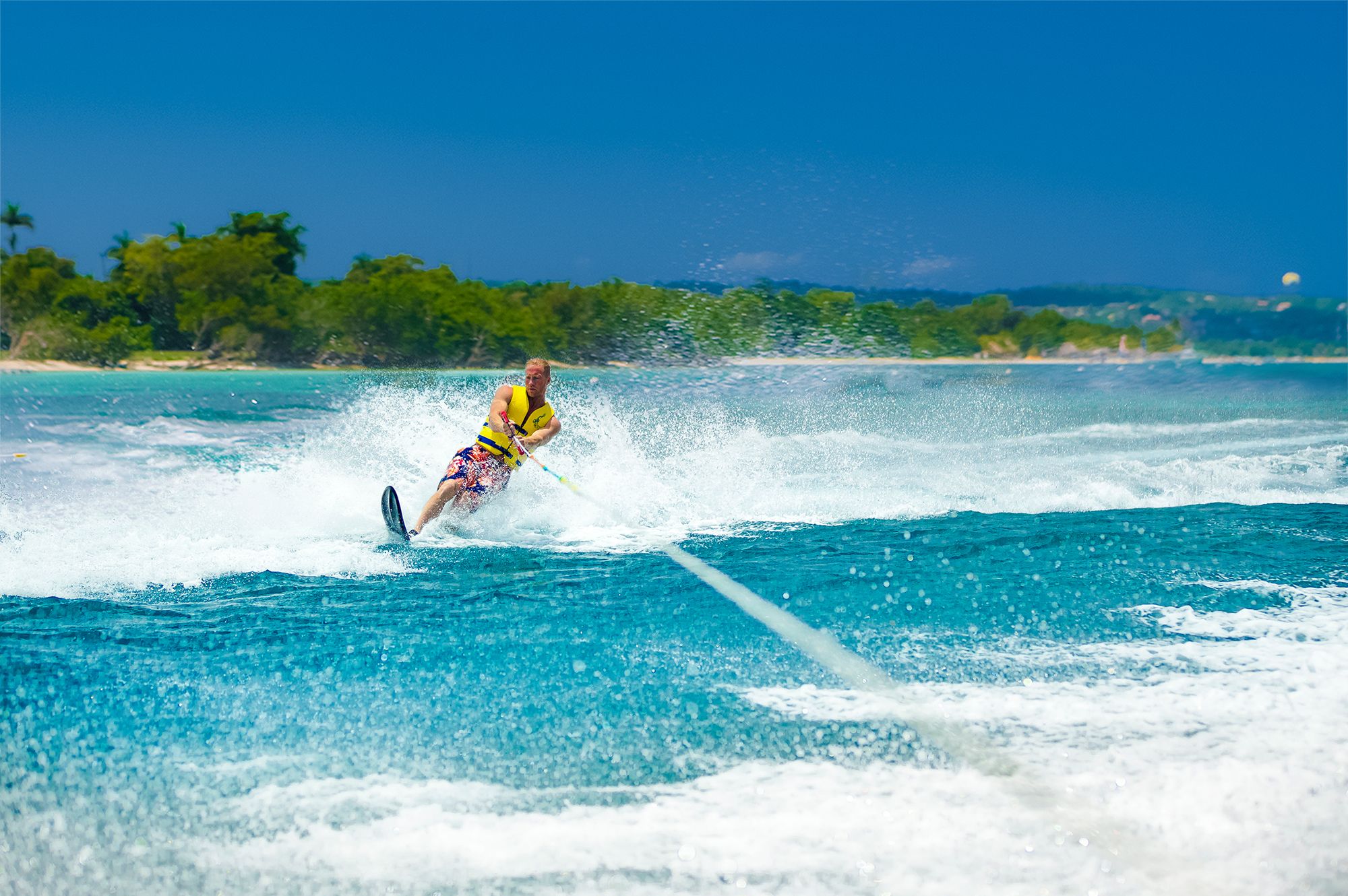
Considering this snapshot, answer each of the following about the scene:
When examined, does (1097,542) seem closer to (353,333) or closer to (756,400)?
(756,400)

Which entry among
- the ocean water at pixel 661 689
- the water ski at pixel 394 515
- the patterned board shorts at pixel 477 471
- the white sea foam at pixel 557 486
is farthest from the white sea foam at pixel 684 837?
the patterned board shorts at pixel 477 471

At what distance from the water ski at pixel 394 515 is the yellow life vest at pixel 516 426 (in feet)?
2.75

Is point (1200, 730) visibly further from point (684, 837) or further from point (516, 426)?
point (516, 426)

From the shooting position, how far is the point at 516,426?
7855 mm

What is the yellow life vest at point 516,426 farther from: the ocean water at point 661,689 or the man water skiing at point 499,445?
the ocean water at point 661,689

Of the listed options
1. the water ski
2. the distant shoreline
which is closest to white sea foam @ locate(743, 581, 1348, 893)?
the water ski

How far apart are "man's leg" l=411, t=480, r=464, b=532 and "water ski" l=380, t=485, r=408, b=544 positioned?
18 centimetres

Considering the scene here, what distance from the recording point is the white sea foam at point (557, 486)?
264 inches

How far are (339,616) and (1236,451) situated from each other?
1178 centimetres

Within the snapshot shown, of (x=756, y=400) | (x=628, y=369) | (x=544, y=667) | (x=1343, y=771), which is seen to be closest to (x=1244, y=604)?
(x=1343, y=771)

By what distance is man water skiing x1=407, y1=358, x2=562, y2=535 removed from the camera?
24.4ft

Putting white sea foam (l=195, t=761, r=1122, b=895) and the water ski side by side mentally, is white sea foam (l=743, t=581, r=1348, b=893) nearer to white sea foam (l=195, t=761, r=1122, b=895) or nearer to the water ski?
white sea foam (l=195, t=761, r=1122, b=895)

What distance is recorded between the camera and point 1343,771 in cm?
341

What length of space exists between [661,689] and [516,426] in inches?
157
